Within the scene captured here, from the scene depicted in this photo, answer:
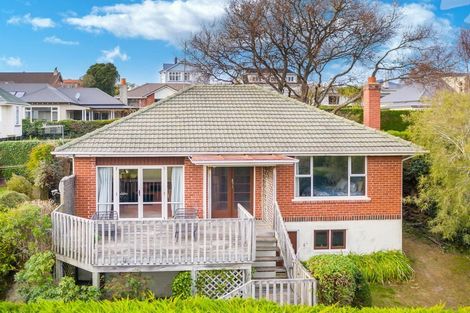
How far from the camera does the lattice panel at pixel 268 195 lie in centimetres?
1691

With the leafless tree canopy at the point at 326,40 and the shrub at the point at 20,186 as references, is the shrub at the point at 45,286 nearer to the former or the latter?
the shrub at the point at 20,186

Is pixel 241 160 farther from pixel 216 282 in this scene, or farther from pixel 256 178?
pixel 216 282

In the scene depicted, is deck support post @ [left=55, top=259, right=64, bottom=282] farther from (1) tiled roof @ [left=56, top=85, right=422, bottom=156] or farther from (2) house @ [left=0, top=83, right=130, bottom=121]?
(2) house @ [left=0, top=83, right=130, bottom=121]

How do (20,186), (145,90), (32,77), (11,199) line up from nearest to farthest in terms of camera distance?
(11,199), (20,186), (145,90), (32,77)

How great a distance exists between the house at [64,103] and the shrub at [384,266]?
40053 mm

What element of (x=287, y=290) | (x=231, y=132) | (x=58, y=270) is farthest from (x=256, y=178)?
(x=58, y=270)

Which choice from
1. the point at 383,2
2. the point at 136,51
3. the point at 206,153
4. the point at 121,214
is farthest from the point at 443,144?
the point at 136,51

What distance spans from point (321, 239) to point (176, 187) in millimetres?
5880

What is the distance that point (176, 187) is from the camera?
17.2 m

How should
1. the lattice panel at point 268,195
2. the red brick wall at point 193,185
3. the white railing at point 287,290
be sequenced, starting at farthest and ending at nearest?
the red brick wall at point 193,185 < the lattice panel at point 268,195 < the white railing at point 287,290

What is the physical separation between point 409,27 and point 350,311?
35.3 meters

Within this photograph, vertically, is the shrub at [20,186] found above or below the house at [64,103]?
A: below

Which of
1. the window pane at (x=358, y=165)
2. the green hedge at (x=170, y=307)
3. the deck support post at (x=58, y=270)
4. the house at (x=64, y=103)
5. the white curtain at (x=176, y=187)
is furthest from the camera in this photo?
the house at (x=64, y=103)

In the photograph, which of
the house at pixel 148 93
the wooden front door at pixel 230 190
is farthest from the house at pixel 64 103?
the wooden front door at pixel 230 190
